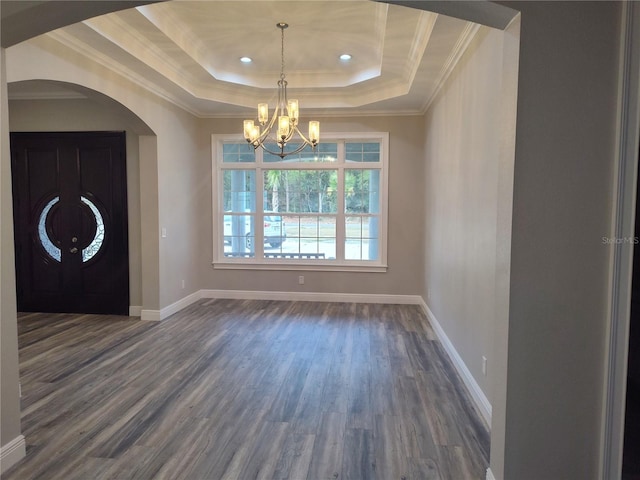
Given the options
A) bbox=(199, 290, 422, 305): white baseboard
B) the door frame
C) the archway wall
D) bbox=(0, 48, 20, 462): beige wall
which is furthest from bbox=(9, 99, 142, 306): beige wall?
the door frame

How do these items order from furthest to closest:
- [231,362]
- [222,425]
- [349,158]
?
1. [349,158]
2. [231,362]
3. [222,425]

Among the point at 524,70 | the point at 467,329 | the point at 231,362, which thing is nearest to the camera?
the point at 524,70

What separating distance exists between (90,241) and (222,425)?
3.77m

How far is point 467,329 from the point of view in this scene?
321 centimetres

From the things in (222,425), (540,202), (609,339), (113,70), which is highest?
(113,70)

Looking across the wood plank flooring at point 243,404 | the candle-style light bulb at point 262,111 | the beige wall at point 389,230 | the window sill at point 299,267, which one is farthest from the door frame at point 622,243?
the window sill at point 299,267

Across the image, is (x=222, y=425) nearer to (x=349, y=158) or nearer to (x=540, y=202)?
(x=540, y=202)

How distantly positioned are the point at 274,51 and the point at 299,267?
3.10 meters

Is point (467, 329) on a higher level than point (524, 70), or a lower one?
lower

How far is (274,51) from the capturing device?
171 inches

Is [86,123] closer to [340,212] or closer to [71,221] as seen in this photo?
[71,221]

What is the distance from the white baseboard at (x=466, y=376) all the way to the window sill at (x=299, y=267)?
57.2 inches

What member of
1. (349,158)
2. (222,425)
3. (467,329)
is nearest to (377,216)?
(349,158)

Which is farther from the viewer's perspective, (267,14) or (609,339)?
(267,14)
